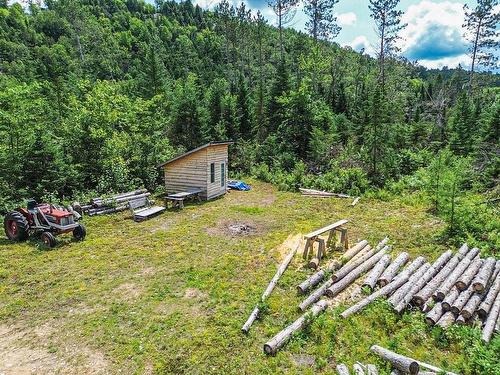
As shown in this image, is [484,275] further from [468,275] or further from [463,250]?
[463,250]

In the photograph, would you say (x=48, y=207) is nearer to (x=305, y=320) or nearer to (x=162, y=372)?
(x=162, y=372)

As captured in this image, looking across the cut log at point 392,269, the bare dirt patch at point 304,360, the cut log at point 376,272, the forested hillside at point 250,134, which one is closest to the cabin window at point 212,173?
the forested hillside at point 250,134

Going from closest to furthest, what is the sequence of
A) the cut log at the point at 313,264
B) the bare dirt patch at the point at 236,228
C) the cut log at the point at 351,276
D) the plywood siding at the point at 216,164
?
the cut log at the point at 351,276, the cut log at the point at 313,264, the bare dirt patch at the point at 236,228, the plywood siding at the point at 216,164

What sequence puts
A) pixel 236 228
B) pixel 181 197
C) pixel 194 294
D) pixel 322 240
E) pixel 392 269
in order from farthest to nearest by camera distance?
pixel 181 197 < pixel 236 228 < pixel 322 240 < pixel 392 269 < pixel 194 294

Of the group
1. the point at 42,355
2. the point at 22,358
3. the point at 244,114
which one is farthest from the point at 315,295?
the point at 244,114

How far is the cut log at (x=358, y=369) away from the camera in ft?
17.6

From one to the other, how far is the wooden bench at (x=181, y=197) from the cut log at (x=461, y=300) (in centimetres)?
1238

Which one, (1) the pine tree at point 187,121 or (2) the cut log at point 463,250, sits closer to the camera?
(2) the cut log at point 463,250

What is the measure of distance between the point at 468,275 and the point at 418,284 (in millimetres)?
1310

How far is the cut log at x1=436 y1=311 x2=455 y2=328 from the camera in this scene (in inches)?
257

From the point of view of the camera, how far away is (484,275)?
25.6 feet

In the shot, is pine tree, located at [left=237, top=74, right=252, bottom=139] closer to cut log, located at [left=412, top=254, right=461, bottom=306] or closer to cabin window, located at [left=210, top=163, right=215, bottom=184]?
cabin window, located at [left=210, top=163, right=215, bottom=184]

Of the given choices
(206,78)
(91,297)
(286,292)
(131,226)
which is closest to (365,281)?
(286,292)

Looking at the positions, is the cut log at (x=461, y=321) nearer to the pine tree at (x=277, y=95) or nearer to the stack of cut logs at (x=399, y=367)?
the stack of cut logs at (x=399, y=367)
